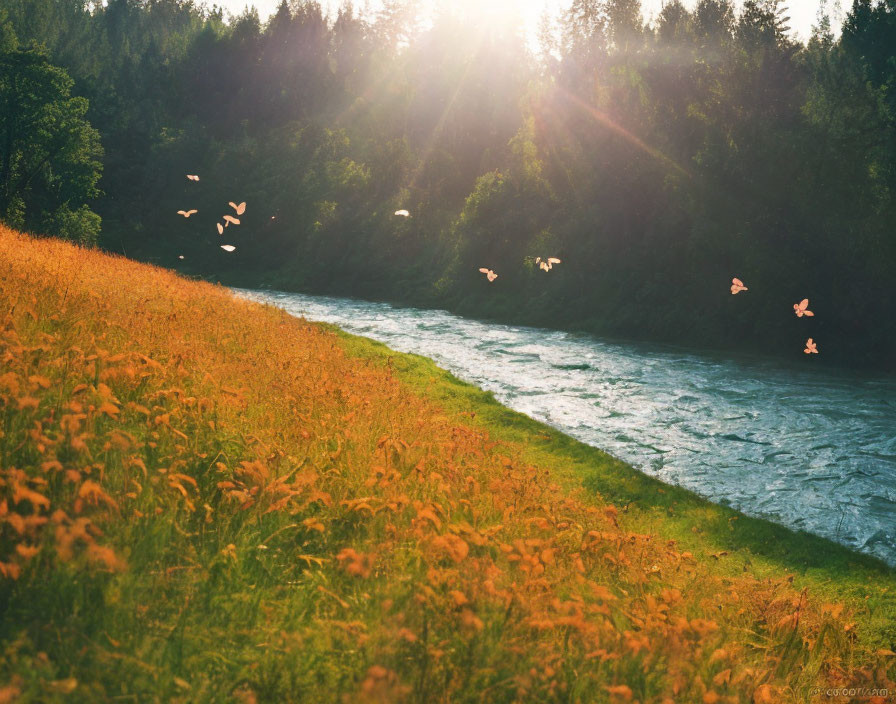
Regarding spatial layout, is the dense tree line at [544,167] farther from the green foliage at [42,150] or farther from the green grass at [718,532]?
the green grass at [718,532]

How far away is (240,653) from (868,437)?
521 inches

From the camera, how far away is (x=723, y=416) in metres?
14.6

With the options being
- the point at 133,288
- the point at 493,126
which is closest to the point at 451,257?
the point at 493,126

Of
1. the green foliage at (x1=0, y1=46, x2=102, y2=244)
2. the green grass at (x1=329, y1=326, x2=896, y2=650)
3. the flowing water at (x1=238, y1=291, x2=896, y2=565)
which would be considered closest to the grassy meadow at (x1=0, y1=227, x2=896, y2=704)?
the green grass at (x1=329, y1=326, x2=896, y2=650)

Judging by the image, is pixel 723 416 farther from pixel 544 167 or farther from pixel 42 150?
pixel 42 150

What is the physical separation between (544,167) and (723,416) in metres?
25.6

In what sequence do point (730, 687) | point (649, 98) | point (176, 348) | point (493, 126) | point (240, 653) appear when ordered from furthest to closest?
point (493, 126)
point (649, 98)
point (176, 348)
point (730, 687)
point (240, 653)

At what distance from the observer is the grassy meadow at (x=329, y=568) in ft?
12.5

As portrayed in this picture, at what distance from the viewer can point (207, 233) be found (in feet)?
206

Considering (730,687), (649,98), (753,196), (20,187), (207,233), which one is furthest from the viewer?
(207,233)

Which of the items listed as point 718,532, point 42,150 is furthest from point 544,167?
point 718,532

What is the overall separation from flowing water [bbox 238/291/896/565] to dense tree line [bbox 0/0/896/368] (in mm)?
4256

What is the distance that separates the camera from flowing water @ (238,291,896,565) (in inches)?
393

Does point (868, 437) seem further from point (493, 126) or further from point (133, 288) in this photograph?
point (493, 126)
